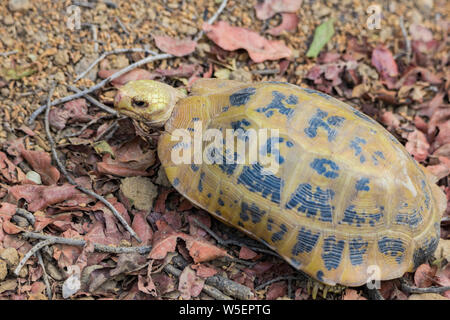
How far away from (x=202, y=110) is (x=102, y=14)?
151cm

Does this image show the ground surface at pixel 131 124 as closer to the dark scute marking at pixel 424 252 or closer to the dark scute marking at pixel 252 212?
the dark scute marking at pixel 424 252

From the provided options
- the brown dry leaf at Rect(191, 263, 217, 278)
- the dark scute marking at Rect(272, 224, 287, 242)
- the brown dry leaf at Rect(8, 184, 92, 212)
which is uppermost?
the dark scute marking at Rect(272, 224, 287, 242)

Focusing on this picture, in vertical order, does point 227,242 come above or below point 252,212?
below

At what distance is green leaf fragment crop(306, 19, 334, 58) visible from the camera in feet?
14.0

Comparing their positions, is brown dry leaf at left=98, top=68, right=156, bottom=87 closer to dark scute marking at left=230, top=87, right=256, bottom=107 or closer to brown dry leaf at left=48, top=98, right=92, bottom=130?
brown dry leaf at left=48, top=98, right=92, bottom=130

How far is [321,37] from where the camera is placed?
14.2 ft

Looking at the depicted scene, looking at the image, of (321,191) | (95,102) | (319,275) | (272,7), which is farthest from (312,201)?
(272,7)

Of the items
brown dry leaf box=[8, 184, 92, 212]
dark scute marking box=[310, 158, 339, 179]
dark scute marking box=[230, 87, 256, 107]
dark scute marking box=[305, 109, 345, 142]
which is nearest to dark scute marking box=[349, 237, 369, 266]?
dark scute marking box=[310, 158, 339, 179]

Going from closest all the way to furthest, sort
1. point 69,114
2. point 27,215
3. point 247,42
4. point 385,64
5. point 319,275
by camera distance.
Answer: point 319,275 → point 27,215 → point 69,114 → point 247,42 → point 385,64

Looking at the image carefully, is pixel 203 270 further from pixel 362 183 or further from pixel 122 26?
pixel 122 26

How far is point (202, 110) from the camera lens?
10.6 ft

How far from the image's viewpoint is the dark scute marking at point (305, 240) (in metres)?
2.88

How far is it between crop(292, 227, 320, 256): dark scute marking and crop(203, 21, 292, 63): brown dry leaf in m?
1.79

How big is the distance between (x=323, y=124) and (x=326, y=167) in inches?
10.9
